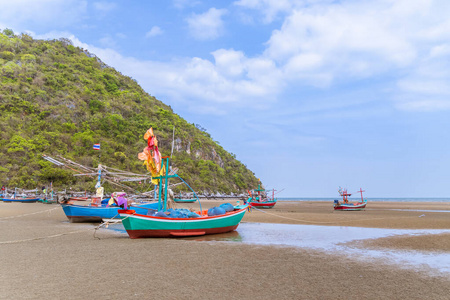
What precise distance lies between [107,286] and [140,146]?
262 ft

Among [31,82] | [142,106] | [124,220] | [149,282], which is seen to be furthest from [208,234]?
[142,106]

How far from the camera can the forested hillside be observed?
2515 inches

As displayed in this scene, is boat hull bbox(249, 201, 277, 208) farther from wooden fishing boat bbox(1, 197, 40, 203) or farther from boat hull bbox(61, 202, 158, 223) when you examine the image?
wooden fishing boat bbox(1, 197, 40, 203)

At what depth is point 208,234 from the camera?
18469 millimetres

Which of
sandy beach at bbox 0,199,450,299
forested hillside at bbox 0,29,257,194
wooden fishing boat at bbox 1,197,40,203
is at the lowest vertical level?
sandy beach at bbox 0,199,450,299

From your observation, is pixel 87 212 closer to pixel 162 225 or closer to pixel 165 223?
pixel 162 225

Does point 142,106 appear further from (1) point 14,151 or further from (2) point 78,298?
(2) point 78,298

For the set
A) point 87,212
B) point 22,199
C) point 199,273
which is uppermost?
point 22,199

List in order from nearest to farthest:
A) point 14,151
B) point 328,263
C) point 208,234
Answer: point 328,263 < point 208,234 < point 14,151

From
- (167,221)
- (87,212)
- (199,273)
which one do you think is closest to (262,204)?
(87,212)

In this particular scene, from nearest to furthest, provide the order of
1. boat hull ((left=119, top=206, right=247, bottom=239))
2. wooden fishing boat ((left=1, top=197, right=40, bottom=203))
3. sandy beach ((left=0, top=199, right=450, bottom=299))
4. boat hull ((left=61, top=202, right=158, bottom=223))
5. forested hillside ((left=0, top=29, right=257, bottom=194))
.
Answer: sandy beach ((left=0, top=199, right=450, bottom=299)) → boat hull ((left=119, top=206, right=247, bottom=239)) → boat hull ((left=61, top=202, right=158, bottom=223)) → wooden fishing boat ((left=1, top=197, right=40, bottom=203)) → forested hillside ((left=0, top=29, right=257, bottom=194))

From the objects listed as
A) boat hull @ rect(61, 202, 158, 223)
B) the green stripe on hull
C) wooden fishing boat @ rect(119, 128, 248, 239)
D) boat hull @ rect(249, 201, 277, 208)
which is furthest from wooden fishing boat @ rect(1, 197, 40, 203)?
the green stripe on hull

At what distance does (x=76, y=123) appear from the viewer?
3162 inches

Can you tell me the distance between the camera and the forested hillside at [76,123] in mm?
63875
